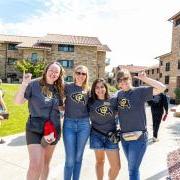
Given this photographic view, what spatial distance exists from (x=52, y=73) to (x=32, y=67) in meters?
37.1

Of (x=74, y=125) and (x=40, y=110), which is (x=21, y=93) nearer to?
(x=40, y=110)

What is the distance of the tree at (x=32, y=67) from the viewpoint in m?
41.1

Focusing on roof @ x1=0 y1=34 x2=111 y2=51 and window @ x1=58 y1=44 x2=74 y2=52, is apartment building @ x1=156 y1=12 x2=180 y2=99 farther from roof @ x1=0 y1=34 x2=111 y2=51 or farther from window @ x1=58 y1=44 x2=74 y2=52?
window @ x1=58 y1=44 x2=74 y2=52

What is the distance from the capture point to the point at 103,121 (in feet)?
17.0

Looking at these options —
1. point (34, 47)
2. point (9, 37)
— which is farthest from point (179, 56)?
point (9, 37)

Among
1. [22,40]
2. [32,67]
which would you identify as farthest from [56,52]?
[22,40]

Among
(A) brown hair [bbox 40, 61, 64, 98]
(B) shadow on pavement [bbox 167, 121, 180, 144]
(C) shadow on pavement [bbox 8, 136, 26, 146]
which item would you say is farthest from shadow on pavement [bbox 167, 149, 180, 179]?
(C) shadow on pavement [bbox 8, 136, 26, 146]

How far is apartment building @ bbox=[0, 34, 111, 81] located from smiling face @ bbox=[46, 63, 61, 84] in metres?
38.8

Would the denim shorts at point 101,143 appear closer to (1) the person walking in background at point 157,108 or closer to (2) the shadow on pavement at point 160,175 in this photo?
(2) the shadow on pavement at point 160,175

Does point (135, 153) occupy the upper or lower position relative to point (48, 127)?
lower

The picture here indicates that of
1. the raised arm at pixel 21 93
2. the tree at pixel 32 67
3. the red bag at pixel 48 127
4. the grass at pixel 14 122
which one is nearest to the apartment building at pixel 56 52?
the tree at pixel 32 67

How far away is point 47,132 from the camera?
4812 mm

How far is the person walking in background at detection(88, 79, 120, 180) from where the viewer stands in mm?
5160

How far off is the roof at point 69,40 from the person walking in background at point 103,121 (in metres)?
40.2
